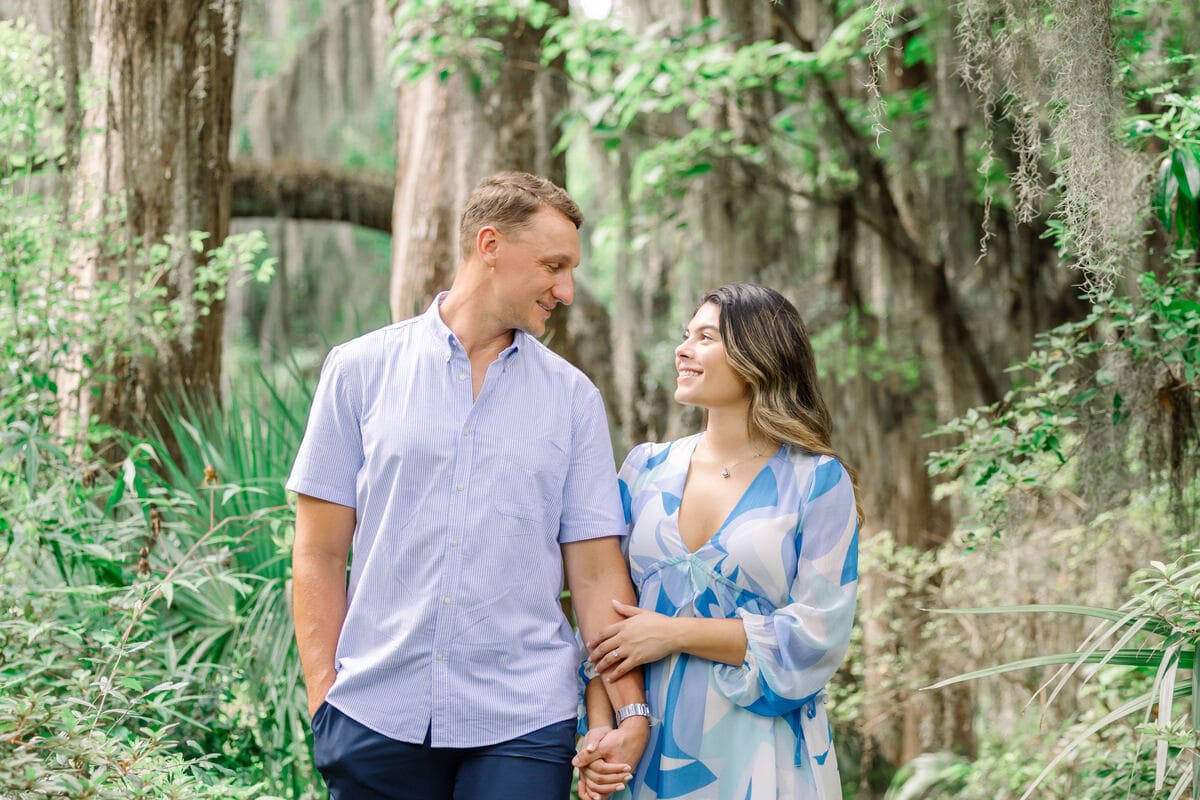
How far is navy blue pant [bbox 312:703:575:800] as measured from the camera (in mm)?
2166

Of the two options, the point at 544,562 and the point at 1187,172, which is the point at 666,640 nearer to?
the point at 544,562

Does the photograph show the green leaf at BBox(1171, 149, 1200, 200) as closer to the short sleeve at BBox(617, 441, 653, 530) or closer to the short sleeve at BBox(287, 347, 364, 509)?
the short sleeve at BBox(617, 441, 653, 530)

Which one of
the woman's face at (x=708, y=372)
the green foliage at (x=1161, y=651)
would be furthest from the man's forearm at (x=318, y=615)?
the green foliage at (x=1161, y=651)

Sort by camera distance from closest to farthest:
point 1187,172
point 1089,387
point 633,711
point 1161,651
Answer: point 633,711 → point 1161,651 → point 1187,172 → point 1089,387

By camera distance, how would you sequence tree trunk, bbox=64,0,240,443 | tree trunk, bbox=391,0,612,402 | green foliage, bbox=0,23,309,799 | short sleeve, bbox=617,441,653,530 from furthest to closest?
tree trunk, bbox=391,0,612,402
tree trunk, bbox=64,0,240,443
green foliage, bbox=0,23,309,799
short sleeve, bbox=617,441,653,530

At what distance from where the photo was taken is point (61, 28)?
3859 mm

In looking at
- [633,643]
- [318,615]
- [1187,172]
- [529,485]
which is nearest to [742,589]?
[633,643]

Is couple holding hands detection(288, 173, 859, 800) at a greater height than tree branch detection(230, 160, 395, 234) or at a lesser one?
lesser

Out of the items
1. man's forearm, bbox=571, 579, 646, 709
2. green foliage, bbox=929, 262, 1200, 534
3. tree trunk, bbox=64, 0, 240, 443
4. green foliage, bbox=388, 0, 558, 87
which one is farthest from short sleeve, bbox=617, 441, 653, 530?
green foliage, bbox=388, 0, 558, 87

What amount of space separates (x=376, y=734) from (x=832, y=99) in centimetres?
460

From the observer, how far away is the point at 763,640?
7.52 feet

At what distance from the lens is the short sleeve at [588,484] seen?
238 cm

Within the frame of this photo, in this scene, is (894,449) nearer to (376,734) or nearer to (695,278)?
(695,278)

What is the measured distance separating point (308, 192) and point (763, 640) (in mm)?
5670
